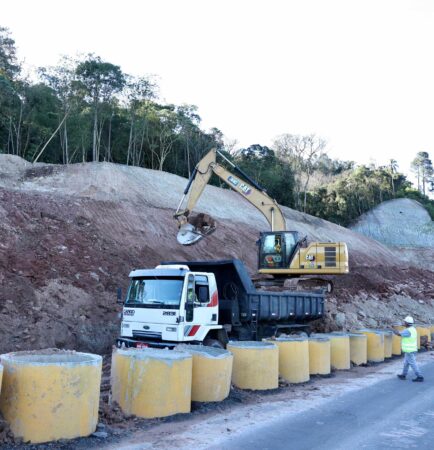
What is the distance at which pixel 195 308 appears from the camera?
11.2m

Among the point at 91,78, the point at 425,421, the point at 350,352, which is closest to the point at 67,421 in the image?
the point at 425,421

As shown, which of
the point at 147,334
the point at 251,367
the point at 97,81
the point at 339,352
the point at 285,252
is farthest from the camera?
the point at 97,81

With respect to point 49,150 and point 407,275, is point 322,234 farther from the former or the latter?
point 49,150

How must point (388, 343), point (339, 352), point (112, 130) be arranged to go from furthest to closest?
point (112, 130) < point (388, 343) < point (339, 352)

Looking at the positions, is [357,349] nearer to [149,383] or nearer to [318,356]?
[318,356]

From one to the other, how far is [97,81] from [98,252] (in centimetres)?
2301

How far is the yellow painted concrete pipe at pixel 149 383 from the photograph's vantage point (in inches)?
287

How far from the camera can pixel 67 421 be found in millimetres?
6098

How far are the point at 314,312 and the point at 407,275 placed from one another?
986 inches

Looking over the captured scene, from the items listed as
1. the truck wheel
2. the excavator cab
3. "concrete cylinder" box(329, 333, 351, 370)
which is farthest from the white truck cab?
the excavator cab

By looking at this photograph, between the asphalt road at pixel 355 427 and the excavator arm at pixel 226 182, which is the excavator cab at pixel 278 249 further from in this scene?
the asphalt road at pixel 355 427

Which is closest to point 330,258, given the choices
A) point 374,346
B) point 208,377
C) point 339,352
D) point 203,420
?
point 374,346

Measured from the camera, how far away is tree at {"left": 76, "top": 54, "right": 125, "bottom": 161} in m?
38.0

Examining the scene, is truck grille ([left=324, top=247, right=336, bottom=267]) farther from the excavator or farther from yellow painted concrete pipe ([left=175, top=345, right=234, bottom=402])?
yellow painted concrete pipe ([left=175, top=345, right=234, bottom=402])
